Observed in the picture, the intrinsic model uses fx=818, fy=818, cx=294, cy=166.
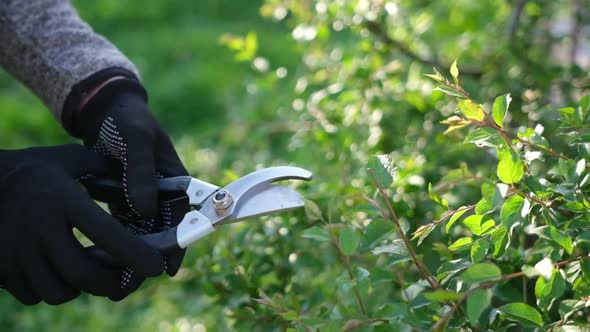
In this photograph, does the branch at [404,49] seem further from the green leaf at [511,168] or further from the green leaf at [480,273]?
the green leaf at [480,273]

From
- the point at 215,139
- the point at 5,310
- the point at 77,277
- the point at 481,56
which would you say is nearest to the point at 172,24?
the point at 215,139

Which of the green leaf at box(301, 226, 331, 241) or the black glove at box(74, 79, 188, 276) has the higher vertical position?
the green leaf at box(301, 226, 331, 241)

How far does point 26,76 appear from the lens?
207 centimetres

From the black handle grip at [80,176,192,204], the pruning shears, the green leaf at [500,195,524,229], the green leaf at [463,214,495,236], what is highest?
the green leaf at [500,195,524,229]

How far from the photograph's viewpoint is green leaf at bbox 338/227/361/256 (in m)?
1.27

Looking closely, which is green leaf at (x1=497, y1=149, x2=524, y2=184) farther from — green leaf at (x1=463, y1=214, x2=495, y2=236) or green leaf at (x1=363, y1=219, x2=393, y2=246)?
green leaf at (x1=363, y1=219, x2=393, y2=246)

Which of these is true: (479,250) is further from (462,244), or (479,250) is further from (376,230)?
(376,230)

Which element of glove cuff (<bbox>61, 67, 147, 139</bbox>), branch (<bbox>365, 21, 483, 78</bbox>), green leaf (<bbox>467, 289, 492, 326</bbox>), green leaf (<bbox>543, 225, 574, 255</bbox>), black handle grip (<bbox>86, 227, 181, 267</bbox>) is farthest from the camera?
branch (<bbox>365, 21, 483, 78</bbox>)

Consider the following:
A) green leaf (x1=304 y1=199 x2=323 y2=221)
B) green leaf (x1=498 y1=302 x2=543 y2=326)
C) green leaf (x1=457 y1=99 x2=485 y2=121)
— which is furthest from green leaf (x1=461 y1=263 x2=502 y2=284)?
green leaf (x1=304 y1=199 x2=323 y2=221)

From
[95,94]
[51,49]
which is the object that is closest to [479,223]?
[95,94]

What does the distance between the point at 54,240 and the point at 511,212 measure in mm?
800

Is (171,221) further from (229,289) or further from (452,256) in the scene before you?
(452,256)

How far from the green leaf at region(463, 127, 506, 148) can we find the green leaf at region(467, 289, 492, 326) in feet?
0.77

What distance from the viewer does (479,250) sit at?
1.20 meters
